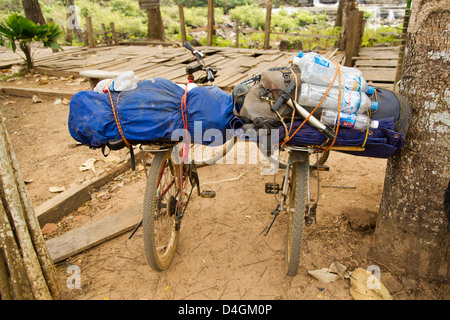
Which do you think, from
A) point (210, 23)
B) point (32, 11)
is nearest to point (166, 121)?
point (210, 23)

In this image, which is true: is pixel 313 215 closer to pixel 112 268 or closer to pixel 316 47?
pixel 112 268

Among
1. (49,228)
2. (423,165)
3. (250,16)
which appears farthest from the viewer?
(250,16)

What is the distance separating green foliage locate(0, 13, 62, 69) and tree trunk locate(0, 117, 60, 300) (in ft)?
21.4

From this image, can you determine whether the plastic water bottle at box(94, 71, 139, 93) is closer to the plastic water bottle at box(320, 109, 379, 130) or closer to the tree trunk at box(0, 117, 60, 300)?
the tree trunk at box(0, 117, 60, 300)

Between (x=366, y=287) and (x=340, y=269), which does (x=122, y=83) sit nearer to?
(x=340, y=269)

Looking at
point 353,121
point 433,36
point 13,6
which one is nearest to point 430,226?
point 353,121

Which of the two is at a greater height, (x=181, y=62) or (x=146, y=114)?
(x=146, y=114)

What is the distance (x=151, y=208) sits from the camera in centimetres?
230

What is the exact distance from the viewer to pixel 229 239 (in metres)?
3.00

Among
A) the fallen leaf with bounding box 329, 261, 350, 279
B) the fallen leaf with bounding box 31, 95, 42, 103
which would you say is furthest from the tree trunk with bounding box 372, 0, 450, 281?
the fallen leaf with bounding box 31, 95, 42, 103

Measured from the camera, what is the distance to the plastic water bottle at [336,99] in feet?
6.65

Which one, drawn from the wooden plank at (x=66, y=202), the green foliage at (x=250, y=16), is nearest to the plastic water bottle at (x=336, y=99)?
the wooden plank at (x=66, y=202)

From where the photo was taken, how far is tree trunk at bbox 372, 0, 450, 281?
2.04m

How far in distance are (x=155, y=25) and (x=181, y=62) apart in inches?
182
